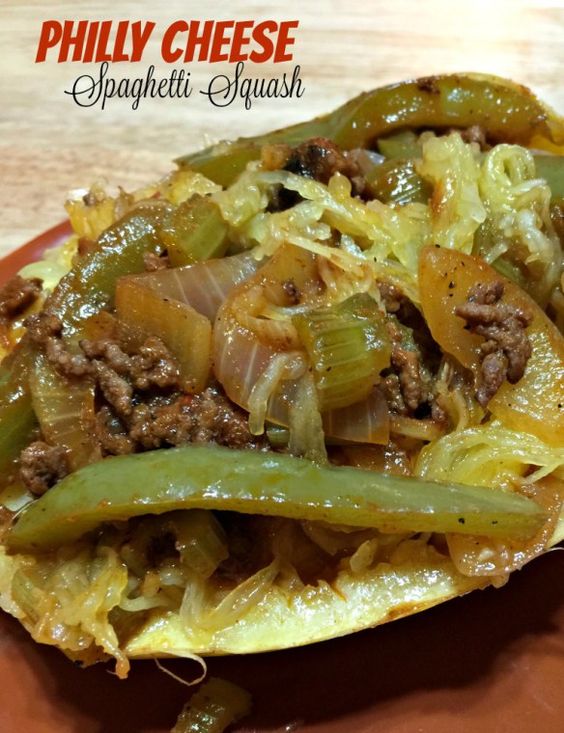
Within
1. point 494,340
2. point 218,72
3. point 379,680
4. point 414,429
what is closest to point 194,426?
point 414,429

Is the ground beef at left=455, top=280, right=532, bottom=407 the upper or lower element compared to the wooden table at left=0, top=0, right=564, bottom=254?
lower

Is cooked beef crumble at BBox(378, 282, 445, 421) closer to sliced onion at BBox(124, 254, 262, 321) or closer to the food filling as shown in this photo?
the food filling

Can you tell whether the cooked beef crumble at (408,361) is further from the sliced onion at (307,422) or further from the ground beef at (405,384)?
the sliced onion at (307,422)

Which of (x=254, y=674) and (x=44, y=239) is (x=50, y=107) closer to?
(x=44, y=239)

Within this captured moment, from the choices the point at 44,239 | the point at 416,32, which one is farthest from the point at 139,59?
the point at 44,239

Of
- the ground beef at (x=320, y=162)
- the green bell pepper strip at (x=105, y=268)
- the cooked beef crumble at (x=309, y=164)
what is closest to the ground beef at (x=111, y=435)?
the green bell pepper strip at (x=105, y=268)

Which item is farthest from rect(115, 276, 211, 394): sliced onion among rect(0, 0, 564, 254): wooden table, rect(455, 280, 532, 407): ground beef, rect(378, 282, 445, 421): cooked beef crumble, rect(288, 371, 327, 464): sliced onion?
rect(0, 0, 564, 254): wooden table
